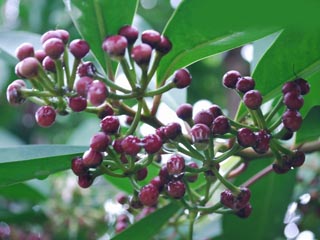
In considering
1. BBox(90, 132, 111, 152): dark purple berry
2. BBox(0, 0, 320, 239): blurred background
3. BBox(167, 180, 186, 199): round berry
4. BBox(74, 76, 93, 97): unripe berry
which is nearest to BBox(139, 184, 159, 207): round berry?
BBox(167, 180, 186, 199): round berry

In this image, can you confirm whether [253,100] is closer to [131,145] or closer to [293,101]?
[293,101]

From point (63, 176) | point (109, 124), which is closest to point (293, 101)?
point (109, 124)

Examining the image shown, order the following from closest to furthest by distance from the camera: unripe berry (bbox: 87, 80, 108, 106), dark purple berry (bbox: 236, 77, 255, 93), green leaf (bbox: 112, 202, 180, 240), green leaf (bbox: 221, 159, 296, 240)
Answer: unripe berry (bbox: 87, 80, 108, 106) < dark purple berry (bbox: 236, 77, 255, 93) < green leaf (bbox: 112, 202, 180, 240) < green leaf (bbox: 221, 159, 296, 240)

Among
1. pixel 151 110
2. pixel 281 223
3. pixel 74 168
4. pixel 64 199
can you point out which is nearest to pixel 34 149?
pixel 74 168

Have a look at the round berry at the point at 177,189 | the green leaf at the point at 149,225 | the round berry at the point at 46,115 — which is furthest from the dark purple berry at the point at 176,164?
the green leaf at the point at 149,225

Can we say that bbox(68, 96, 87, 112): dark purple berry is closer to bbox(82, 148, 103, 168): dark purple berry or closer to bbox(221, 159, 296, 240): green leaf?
bbox(82, 148, 103, 168): dark purple berry

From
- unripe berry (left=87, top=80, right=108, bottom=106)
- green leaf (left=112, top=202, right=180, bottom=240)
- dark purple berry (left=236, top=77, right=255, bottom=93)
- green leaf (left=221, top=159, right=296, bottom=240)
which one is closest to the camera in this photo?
unripe berry (left=87, top=80, right=108, bottom=106)

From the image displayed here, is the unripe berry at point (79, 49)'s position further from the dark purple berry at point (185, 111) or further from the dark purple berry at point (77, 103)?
the dark purple berry at point (185, 111)
